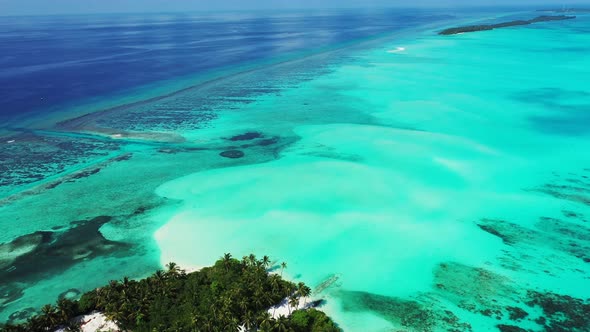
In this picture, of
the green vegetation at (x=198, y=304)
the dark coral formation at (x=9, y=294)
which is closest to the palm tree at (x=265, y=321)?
the green vegetation at (x=198, y=304)

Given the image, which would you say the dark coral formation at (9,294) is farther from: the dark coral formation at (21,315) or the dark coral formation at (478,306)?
the dark coral formation at (478,306)

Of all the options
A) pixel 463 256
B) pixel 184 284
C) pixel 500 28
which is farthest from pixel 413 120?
pixel 500 28

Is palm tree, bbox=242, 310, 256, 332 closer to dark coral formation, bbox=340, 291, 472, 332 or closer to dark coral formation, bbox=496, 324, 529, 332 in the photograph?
dark coral formation, bbox=340, 291, 472, 332

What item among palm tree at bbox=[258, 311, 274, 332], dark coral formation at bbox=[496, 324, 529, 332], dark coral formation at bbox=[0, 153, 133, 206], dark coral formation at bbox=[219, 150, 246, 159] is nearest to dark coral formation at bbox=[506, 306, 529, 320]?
dark coral formation at bbox=[496, 324, 529, 332]

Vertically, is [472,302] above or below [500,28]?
below

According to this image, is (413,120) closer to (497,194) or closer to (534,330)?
(497,194)

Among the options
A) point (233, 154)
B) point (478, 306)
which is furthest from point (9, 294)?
point (478, 306)

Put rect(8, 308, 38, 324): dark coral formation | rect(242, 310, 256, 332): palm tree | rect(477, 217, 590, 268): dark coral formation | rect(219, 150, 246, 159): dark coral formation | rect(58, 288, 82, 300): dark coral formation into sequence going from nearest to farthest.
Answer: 1. rect(242, 310, 256, 332): palm tree
2. rect(8, 308, 38, 324): dark coral formation
3. rect(58, 288, 82, 300): dark coral formation
4. rect(477, 217, 590, 268): dark coral formation
5. rect(219, 150, 246, 159): dark coral formation
